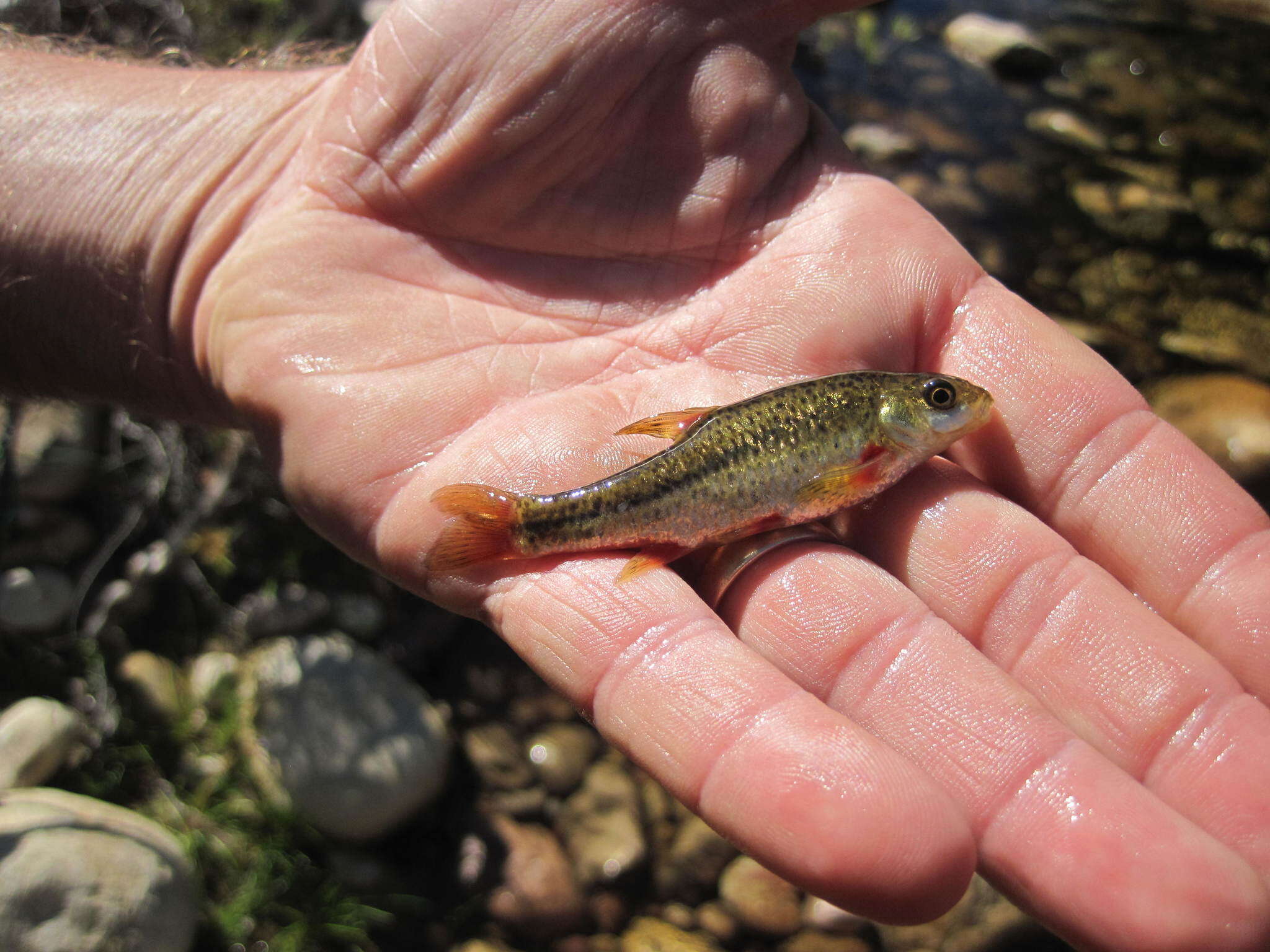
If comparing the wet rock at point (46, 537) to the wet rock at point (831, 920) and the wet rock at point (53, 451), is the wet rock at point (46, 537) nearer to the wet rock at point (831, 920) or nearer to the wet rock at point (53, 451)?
the wet rock at point (53, 451)

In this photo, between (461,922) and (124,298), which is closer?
(124,298)

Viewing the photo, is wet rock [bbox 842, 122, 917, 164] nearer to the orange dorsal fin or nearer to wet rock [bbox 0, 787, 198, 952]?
the orange dorsal fin

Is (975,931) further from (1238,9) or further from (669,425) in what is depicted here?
(1238,9)

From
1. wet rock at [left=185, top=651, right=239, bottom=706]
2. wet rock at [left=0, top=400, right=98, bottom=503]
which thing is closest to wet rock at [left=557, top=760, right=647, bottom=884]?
wet rock at [left=185, top=651, right=239, bottom=706]

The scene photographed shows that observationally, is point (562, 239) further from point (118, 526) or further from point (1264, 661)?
point (118, 526)

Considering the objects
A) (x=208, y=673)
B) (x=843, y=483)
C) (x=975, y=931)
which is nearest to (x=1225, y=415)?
(x=975, y=931)

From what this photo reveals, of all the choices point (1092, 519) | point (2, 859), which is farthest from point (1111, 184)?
point (2, 859)

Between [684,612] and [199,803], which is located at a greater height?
[684,612]
